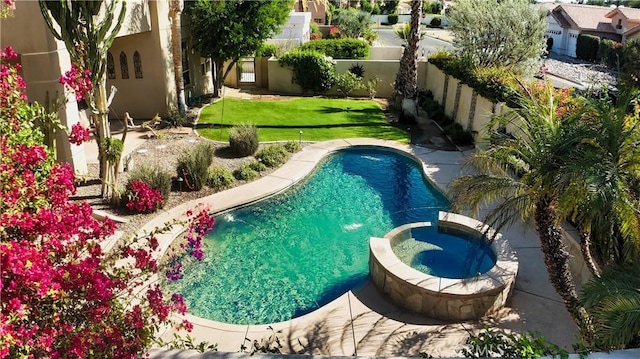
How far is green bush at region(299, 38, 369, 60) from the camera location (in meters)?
30.6

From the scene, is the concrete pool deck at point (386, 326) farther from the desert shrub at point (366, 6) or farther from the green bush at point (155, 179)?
the desert shrub at point (366, 6)

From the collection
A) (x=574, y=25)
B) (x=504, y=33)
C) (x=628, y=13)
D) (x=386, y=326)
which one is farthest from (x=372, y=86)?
(x=628, y=13)

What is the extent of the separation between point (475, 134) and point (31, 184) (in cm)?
1642

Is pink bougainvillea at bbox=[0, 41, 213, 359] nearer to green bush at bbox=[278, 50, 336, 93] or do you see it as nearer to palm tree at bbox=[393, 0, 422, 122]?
palm tree at bbox=[393, 0, 422, 122]

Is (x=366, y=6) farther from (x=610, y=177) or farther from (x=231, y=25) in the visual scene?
(x=610, y=177)

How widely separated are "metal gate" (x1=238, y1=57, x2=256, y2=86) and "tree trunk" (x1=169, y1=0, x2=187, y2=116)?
5.93 m

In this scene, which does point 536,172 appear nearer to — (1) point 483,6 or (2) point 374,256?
(2) point 374,256

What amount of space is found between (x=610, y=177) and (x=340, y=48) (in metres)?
26.7

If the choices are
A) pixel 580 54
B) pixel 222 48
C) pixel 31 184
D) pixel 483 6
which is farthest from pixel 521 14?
pixel 580 54

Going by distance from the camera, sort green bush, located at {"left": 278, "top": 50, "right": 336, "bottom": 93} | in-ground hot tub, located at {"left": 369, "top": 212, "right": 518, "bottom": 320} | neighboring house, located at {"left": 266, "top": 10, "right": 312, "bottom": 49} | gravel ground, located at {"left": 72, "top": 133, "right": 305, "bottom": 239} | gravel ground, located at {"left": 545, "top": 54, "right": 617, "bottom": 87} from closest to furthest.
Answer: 1. in-ground hot tub, located at {"left": 369, "top": 212, "right": 518, "bottom": 320}
2. gravel ground, located at {"left": 72, "top": 133, "right": 305, "bottom": 239}
3. green bush, located at {"left": 278, "top": 50, "right": 336, "bottom": 93}
4. neighboring house, located at {"left": 266, "top": 10, "right": 312, "bottom": 49}
5. gravel ground, located at {"left": 545, "top": 54, "right": 617, "bottom": 87}

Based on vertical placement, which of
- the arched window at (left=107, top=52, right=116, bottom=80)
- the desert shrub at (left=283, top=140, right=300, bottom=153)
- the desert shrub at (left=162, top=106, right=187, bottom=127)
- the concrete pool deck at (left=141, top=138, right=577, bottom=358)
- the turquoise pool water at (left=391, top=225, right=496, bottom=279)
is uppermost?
the arched window at (left=107, top=52, right=116, bottom=80)

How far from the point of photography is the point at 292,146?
17719mm

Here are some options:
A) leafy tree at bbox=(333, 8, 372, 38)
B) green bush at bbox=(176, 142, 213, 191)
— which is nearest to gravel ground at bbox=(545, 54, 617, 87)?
leafy tree at bbox=(333, 8, 372, 38)

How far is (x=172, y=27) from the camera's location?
66.9 ft
